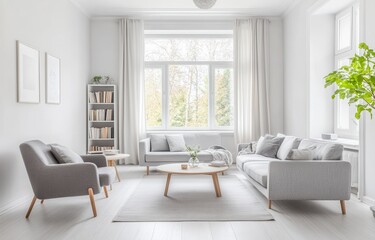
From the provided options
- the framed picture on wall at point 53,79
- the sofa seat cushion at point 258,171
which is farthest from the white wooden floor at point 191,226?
the framed picture on wall at point 53,79

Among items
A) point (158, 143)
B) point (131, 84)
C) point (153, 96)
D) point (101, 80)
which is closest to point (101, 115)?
point (101, 80)

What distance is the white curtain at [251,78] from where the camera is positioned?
7.18 m

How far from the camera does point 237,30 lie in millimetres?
7188

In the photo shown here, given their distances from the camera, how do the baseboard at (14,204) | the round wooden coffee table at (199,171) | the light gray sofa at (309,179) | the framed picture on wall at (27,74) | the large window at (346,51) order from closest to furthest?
the light gray sofa at (309,179) < the baseboard at (14,204) < the framed picture on wall at (27,74) < the round wooden coffee table at (199,171) < the large window at (346,51)

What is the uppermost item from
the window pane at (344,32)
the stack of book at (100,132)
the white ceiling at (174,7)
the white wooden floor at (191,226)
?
the white ceiling at (174,7)

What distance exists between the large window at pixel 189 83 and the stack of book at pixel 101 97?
90 centimetres

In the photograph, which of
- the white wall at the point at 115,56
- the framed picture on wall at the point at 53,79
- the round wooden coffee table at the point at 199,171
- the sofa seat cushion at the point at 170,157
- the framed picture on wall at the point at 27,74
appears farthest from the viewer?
the white wall at the point at 115,56

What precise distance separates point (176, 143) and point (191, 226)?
321 cm

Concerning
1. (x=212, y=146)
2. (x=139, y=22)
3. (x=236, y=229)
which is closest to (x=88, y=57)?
(x=139, y=22)

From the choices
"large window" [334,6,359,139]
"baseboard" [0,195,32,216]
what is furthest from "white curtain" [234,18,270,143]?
"baseboard" [0,195,32,216]

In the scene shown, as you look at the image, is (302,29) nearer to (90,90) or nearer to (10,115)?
(90,90)

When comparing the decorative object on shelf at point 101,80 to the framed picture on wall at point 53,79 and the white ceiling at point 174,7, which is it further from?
Result: the framed picture on wall at point 53,79

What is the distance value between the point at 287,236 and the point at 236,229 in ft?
1.51

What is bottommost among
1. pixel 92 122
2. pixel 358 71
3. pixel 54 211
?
pixel 54 211
